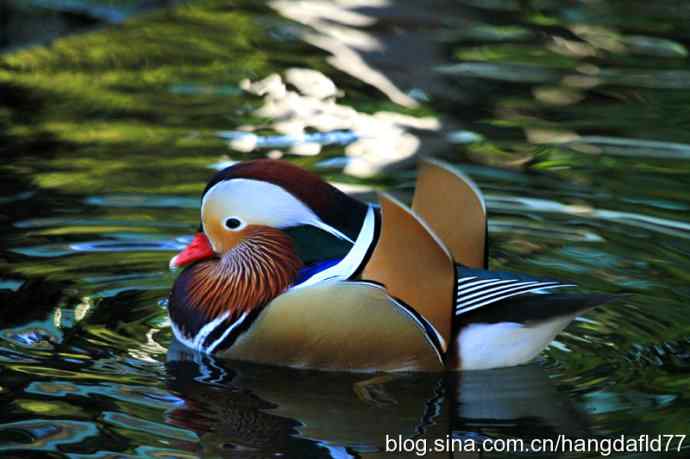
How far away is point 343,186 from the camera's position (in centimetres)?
714

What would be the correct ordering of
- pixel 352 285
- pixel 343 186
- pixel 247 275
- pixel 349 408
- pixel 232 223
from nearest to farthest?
pixel 349 408 → pixel 352 285 → pixel 247 275 → pixel 232 223 → pixel 343 186

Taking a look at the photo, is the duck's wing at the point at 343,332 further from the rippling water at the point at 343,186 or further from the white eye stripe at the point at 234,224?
the white eye stripe at the point at 234,224

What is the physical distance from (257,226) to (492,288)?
0.92 meters

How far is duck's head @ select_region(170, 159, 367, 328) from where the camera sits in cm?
519

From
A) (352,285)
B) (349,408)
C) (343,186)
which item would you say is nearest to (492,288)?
(352,285)

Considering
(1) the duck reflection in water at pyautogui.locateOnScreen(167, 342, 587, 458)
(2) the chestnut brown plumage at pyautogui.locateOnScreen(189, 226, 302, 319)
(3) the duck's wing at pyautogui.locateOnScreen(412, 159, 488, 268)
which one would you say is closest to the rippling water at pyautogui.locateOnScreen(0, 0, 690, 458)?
(1) the duck reflection in water at pyautogui.locateOnScreen(167, 342, 587, 458)

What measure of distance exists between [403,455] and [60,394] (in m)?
1.18

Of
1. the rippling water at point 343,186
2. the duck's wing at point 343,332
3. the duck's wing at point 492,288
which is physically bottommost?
the rippling water at point 343,186

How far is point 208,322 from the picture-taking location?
17.5ft

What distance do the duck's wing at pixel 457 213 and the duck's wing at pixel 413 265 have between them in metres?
0.48

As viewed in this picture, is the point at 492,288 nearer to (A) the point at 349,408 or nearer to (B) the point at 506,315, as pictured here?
(B) the point at 506,315

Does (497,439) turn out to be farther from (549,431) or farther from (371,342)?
(371,342)

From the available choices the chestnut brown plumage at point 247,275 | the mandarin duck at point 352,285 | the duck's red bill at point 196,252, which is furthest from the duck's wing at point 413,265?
the duck's red bill at point 196,252

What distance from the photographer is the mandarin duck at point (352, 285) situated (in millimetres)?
4926
